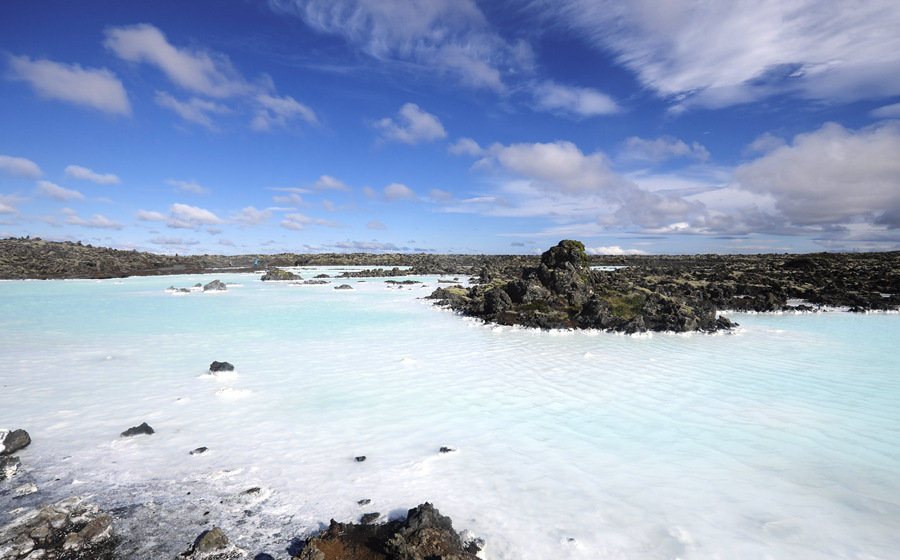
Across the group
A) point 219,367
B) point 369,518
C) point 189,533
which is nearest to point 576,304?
point 219,367

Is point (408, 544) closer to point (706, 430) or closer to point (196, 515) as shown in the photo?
point (196, 515)

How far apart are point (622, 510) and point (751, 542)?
1.40 metres

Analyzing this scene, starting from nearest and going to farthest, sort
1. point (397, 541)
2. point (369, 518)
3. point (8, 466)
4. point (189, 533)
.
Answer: point (397, 541) < point (189, 533) < point (369, 518) < point (8, 466)

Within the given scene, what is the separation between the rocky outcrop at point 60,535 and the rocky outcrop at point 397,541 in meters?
2.30

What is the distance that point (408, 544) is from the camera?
176 inches

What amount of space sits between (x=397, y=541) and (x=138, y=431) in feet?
19.6

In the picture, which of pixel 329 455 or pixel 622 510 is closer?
pixel 622 510

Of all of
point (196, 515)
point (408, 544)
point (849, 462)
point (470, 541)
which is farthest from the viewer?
point (849, 462)

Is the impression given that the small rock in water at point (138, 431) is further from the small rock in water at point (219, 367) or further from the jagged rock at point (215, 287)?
the jagged rock at point (215, 287)

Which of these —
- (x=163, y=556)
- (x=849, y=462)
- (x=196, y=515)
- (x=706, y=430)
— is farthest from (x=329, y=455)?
(x=849, y=462)

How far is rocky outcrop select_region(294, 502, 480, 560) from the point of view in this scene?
4398mm

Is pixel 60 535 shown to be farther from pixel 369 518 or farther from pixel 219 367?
pixel 219 367

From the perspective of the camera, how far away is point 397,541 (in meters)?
4.46

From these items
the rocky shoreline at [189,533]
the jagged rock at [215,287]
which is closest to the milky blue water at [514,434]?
the rocky shoreline at [189,533]
